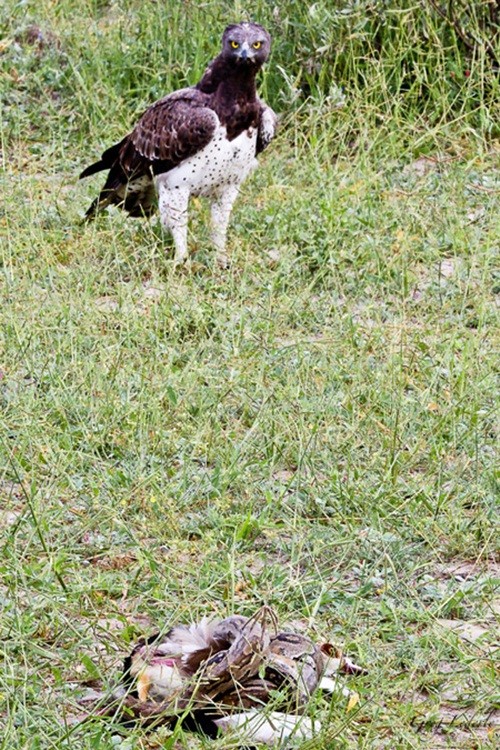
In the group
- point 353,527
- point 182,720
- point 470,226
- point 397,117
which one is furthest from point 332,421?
point 397,117

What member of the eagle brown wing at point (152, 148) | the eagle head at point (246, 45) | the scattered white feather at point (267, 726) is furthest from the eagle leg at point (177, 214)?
the scattered white feather at point (267, 726)

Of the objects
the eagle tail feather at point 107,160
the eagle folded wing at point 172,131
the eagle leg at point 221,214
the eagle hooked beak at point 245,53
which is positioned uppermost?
the eagle hooked beak at point 245,53

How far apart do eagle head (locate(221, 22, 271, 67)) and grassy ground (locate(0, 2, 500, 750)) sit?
31.3 inches

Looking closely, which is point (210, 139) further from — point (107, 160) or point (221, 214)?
point (107, 160)

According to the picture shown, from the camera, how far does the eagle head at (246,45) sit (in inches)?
242

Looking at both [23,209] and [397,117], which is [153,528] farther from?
[397,117]

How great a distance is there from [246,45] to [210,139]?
440 mm

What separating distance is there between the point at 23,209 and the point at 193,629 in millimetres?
3671

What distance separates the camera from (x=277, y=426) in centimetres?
456

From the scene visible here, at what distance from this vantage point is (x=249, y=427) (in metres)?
4.74

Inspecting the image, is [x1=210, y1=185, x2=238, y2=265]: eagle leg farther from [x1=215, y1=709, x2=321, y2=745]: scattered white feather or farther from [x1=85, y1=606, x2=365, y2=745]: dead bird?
[x1=215, y1=709, x2=321, y2=745]: scattered white feather

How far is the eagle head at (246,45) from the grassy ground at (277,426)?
795mm

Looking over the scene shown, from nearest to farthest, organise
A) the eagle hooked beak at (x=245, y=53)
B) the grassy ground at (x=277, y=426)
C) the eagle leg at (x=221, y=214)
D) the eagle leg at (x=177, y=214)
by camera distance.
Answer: the grassy ground at (x=277, y=426) → the eagle hooked beak at (x=245, y=53) → the eagle leg at (x=177, y=214) → the eagle leg at (x=221, y=214)

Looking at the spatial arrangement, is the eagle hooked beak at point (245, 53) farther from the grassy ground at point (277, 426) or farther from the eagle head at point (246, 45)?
the grassy ground at point (277, 426)
